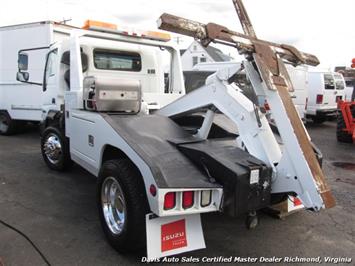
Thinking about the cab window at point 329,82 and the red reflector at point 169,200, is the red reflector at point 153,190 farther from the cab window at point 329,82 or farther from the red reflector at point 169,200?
the cab window at point 329,82

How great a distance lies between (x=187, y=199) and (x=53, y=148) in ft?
12.5

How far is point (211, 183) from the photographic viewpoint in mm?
3008

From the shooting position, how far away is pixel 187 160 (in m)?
3.23

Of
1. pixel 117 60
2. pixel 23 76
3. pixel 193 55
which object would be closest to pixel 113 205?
pixel 117 60

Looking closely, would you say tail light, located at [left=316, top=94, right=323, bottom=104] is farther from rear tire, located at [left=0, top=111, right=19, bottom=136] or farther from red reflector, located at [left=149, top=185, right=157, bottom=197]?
red reflector, located at [left=149, top=185, right=157, bottom=197]

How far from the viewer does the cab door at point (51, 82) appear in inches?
247

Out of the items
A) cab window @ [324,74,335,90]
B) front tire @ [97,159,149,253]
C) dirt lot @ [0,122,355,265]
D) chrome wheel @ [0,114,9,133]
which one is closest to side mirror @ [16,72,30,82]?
dirt lot @ [0,122,355,265]

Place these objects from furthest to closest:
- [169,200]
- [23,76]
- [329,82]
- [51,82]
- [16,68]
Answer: [329,82], [16,68], [23,76], [51,82], [169,200]

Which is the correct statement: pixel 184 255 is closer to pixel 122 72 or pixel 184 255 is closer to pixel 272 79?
pixel 272 79

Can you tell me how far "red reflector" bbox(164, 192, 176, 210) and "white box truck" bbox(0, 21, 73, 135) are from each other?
6.91 metres

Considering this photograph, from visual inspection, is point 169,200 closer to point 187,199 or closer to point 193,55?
point 187,199

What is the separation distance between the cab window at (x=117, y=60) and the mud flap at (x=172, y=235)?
11.0 ft

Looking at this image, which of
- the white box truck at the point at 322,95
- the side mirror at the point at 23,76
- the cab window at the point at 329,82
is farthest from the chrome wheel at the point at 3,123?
the cab window at the point at 329,82

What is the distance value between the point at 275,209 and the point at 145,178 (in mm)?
2070
